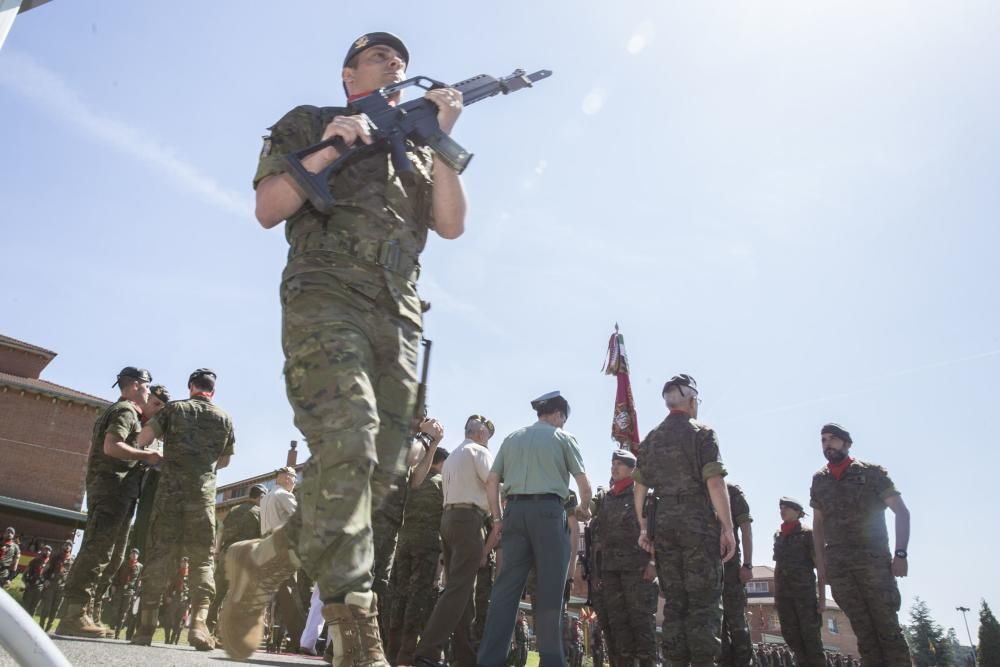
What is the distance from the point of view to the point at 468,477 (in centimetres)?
573

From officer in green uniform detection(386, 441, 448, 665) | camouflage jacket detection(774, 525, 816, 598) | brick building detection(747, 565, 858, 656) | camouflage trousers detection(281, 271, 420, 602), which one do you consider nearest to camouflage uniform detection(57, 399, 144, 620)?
officer in green uniform detection(386, 441, 448, 665)

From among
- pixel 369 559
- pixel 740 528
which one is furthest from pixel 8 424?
pixel 369 559

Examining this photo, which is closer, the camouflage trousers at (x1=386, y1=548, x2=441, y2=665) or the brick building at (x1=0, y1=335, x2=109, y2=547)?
the camouflage trousers at (x1=386, y1=548, x2=441, y2=665)

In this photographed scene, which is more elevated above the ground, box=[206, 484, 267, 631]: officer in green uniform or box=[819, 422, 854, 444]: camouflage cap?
box=[819, 422, 854, 444]: camouflage cap

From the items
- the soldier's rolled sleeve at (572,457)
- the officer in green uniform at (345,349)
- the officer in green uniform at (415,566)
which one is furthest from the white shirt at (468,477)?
the officer in green uniform at (345,349)

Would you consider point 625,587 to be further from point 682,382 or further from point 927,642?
point 927,642

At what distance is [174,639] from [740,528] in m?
5.86

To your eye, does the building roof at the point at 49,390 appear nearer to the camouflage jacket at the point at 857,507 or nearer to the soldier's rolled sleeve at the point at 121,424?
the soldier's rolled sleeve at the point at 121,424

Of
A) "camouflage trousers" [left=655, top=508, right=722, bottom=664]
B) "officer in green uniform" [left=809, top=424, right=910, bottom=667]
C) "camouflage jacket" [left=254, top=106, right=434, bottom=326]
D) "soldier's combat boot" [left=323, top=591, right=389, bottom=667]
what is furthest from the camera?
"officer in green uniform" [left=809, top=424, right=910, bottom=667]

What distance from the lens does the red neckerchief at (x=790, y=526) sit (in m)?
7.69

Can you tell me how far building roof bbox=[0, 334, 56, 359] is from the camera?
3453cm

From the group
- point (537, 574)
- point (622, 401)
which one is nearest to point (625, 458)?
point (537, 574)

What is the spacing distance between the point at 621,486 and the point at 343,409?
229 inches

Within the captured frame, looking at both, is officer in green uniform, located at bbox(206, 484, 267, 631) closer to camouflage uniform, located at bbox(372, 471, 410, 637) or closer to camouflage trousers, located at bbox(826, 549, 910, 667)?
camouflage uniform, located at bbox(372, 471, 410, 637)
